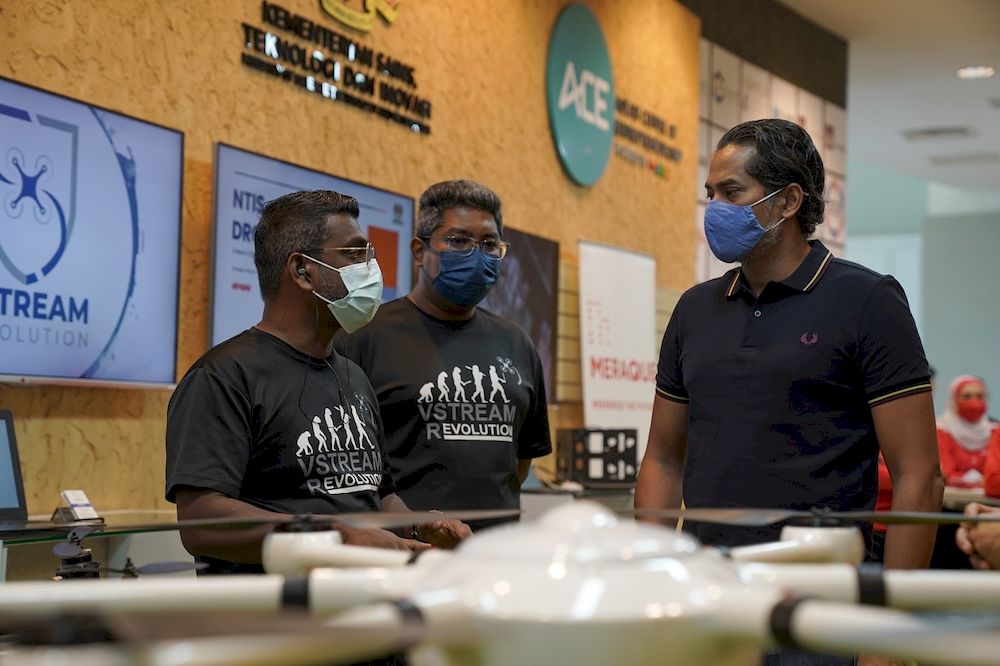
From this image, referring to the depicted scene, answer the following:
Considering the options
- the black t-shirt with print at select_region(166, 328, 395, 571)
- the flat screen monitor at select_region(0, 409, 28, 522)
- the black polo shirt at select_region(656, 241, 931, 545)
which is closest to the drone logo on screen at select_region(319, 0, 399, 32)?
the flat screen monitor at select_region(0, 409, 28, 522)

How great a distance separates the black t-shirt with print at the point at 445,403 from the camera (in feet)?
10.1

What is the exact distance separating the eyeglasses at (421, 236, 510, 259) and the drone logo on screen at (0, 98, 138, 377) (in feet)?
3.95

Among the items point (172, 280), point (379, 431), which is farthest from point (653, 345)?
point (379, 431)

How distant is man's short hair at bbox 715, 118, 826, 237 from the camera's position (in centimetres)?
258

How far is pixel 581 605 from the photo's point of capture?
776 mm

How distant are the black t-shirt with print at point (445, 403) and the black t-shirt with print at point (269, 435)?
473 mm

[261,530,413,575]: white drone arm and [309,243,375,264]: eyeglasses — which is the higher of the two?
[309,243,375,264]: eyeglasses

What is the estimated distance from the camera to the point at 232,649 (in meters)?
0.65

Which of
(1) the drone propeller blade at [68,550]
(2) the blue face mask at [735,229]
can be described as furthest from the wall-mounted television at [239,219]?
(1) the drone propeller blade at [68,550]

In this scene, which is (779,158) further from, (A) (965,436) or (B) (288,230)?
(A) (965,436)

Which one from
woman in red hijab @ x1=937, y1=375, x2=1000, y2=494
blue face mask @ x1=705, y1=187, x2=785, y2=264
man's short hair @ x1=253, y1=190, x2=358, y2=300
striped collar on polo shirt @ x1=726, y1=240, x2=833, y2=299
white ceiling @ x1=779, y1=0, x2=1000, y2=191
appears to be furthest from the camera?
white ceiling @ x1=779, y1=0, x2=1000, y2=191

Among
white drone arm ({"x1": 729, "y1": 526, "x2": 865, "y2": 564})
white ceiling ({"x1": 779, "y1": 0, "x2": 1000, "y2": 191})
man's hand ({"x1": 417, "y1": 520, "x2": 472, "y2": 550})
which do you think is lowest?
man's hand ({"x1": 417, "y1": 520, "x2": 472, "y2": 550})

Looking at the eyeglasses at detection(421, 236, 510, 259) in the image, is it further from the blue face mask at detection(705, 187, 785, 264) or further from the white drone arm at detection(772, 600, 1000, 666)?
the white drone arm at detection(772, 600, 1000, 666)

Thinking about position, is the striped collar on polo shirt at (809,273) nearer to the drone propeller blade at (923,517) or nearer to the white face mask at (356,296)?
the white face mask at (356,296)
